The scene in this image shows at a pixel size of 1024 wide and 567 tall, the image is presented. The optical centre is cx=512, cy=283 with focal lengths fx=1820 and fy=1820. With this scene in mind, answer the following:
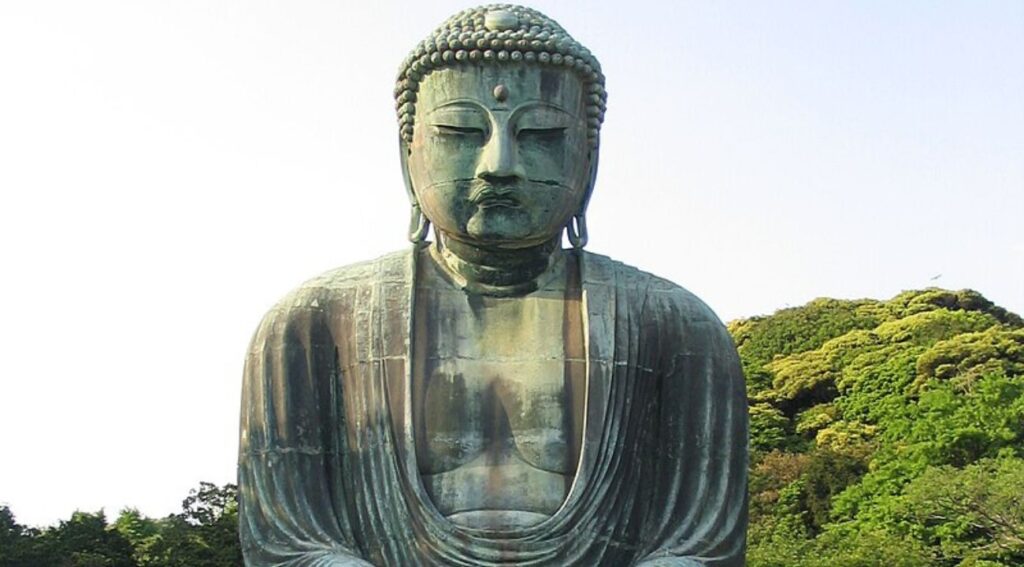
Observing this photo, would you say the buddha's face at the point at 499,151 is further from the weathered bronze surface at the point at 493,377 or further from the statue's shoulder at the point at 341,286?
Result: the statue's shoulder at the point at 341,286

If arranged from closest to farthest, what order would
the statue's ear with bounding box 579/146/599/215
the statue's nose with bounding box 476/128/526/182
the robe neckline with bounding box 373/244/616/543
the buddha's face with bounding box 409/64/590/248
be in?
the robe neckline with bounding box 373/244/616/543, the statue's nose with bounding box 476/128/526/182, the buddha's face with bounding box 409/64/590/248, the statue's ear with bounding box 579/146/599/215

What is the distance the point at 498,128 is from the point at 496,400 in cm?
143

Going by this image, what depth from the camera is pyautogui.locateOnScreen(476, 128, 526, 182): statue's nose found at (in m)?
9.42

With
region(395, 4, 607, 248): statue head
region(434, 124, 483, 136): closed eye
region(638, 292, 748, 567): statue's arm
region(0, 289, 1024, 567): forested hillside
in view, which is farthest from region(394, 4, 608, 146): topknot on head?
region(0, 289, 1024, 567): forested hillside

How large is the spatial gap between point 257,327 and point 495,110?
5.84 ft

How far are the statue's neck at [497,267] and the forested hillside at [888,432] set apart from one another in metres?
29.9

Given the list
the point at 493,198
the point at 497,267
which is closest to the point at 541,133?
the point at 493,198

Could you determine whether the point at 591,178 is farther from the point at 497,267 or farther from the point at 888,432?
the point at 888,432

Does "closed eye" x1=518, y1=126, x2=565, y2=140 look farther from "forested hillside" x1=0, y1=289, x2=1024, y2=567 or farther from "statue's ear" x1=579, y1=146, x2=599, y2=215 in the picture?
"forested hillside" x1=0, y1=289, x2=1024, y2=567

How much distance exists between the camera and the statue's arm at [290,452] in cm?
945

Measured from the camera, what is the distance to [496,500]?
934 centimetres

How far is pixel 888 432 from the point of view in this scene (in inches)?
1998

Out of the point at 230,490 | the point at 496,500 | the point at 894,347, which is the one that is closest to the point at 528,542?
the point at 496,500

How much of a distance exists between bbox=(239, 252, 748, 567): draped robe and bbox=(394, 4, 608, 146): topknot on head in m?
0.88
